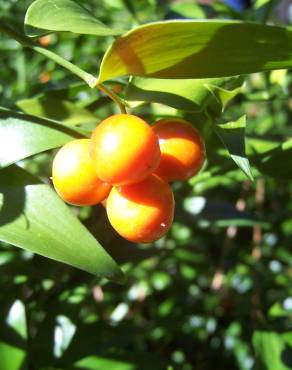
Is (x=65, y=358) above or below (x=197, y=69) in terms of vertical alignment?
below

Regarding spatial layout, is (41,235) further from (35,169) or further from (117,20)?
(117,20)

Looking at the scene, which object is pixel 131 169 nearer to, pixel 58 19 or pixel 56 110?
pixel 58 19

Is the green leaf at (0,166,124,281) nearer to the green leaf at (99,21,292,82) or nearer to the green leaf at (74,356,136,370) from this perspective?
the green leaf at (99,21,292,82)

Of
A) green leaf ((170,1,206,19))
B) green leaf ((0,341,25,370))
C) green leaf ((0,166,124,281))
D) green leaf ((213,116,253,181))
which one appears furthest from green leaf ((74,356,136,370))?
green leaf ((170,1,206,19))

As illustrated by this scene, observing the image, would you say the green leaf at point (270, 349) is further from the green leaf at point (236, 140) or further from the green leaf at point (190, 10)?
the green leaf at point (190, 10)

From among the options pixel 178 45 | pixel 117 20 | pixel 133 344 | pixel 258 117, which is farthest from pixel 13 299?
pixel 258 117

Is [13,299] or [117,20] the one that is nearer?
[13,299]

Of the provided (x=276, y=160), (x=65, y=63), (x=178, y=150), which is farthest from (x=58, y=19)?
(x=276, y=160)
